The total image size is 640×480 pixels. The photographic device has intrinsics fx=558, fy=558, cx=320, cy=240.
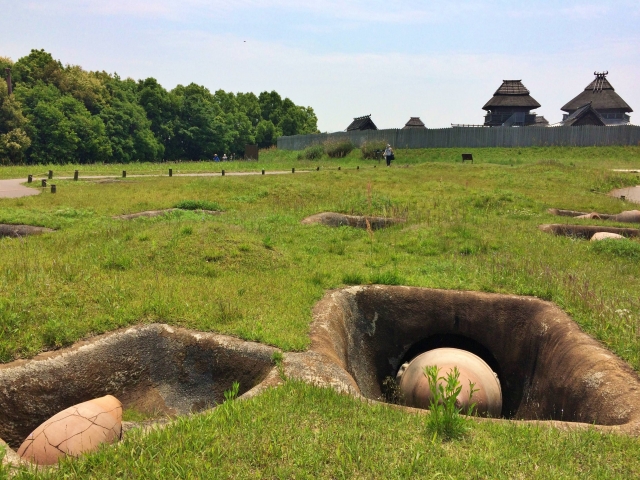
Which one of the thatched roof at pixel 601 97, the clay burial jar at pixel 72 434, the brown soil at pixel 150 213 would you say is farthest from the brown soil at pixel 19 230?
the thatched roof at pixel 601 97

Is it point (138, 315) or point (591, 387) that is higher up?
point (138, 315)

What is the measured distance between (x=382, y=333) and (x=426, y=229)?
508 centimetres

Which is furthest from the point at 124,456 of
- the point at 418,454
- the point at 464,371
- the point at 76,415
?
the point at 464,371

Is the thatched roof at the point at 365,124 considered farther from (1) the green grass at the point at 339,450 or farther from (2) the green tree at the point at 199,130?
(1) the green grass at the point at 339,450

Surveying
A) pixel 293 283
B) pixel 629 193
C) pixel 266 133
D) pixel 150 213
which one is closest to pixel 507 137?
pixel 629 193

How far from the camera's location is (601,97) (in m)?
60.4

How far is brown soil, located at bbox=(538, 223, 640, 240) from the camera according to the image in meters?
14.4

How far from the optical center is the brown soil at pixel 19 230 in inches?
519

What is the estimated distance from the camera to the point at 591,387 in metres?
6.30

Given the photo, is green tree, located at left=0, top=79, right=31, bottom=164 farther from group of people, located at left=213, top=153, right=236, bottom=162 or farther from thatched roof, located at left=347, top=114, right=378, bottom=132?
thatched roof, located at left=347, top=114, right=378, bottom=132

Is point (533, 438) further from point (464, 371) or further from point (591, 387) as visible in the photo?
point (464, 371)

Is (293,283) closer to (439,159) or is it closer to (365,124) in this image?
(439,159)

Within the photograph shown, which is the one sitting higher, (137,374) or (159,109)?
(159,109)

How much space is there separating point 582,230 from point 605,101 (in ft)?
174
